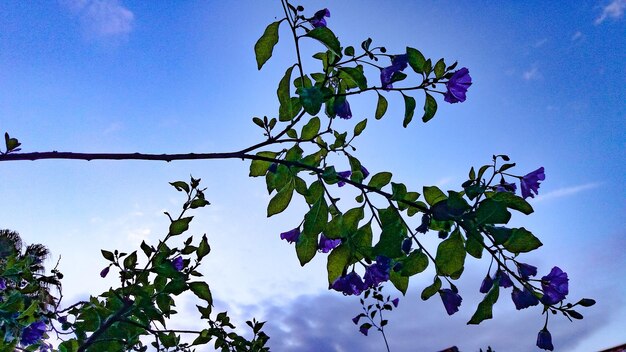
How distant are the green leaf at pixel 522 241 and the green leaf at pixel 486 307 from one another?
5.8 inches

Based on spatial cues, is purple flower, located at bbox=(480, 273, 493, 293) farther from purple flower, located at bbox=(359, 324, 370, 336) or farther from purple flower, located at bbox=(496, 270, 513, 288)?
purple flower, located at bbox=(359, 324, 370, 336)

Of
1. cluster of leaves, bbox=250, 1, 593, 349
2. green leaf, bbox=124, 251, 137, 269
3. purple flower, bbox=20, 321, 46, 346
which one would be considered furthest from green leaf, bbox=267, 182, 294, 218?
purple flower, bbox=20, 321, 46, 346

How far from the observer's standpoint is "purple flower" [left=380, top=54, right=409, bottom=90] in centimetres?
183

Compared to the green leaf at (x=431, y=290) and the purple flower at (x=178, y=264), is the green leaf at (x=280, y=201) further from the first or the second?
the purple flower at (x=178, y=264)

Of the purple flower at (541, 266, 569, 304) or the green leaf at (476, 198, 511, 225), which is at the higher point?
the green leaf at (476, 198, 511, 225)

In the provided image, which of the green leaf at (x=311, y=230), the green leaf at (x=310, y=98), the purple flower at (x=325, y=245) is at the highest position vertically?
the green leaf at (x=310, y=98)

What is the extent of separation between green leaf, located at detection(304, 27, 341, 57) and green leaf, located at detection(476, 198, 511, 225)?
732 millimetres

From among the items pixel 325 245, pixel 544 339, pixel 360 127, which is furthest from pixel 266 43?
pixel 544 339

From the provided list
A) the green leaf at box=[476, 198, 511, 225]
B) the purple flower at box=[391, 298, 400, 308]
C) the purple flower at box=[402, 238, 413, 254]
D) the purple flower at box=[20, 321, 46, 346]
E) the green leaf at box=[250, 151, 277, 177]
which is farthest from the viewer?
the purple flower at box=[391, 298, 400, 308]

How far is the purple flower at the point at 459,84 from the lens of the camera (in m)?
1.77

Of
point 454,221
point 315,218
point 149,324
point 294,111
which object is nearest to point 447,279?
point 454,221

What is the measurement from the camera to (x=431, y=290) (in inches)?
62.5

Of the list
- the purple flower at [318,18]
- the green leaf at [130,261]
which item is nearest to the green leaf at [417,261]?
the purple flower at [318,18]

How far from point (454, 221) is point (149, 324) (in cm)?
167
